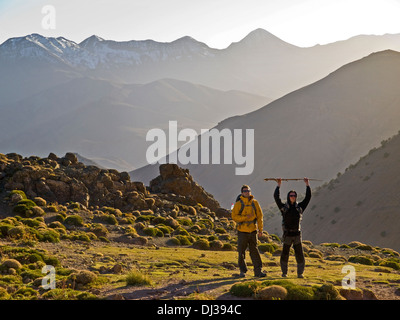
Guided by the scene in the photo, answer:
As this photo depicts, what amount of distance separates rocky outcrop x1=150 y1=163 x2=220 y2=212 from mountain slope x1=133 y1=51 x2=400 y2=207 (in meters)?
38.7

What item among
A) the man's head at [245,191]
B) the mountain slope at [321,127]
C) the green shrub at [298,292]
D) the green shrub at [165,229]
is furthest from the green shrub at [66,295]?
the mountain slope at [321,127]

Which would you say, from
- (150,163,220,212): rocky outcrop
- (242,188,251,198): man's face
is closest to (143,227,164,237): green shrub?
(150,163,220,212): rocky outcrop

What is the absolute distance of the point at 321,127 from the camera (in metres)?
100

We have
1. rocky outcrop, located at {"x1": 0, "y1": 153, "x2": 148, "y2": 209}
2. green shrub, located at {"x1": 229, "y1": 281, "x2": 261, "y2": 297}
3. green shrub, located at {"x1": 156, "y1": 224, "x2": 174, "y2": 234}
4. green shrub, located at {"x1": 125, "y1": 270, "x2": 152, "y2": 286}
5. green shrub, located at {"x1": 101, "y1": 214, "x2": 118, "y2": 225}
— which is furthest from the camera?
rocky outcrop, located at {"x1": 0, "y1": 153, "x2": 148, "y2": 209}

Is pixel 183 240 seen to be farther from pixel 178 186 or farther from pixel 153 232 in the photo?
pixel 178 186

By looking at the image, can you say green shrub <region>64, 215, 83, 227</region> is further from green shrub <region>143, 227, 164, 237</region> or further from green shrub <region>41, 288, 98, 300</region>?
green shrub <region>41, 288, 98, 300</region>

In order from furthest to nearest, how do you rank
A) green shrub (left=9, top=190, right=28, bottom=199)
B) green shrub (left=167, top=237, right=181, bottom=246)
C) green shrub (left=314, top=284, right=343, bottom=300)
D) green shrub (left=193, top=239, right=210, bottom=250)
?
green shrub (left=9, top=190, right=28, bottom=199) < green shrub (left=167, top=237, right=181, bottom=246) < green shrub (left=193, top=239, right=210, bottom=250) < green shrub (left=314, top=284, right=343, bottom=300)

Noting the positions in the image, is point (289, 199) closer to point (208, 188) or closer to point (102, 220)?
point (102, 220)

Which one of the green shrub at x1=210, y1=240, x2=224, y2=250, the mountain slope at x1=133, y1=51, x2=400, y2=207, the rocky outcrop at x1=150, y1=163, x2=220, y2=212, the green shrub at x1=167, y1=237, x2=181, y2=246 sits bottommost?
the green shrub at x1=210, y1=240, x2=224, y2=250

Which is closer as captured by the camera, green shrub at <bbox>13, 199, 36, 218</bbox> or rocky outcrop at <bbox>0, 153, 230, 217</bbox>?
green shrub at <bbox>13, 199, 36, 218</bbox>

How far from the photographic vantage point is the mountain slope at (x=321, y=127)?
300ft

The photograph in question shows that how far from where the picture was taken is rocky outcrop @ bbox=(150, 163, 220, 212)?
155 feet
